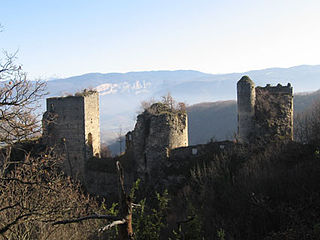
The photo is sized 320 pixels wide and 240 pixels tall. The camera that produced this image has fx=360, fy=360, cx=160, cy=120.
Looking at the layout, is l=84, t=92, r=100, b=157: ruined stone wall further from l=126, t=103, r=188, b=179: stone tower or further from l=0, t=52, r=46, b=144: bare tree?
l=0, t=52, r=46, b=144: bare tree

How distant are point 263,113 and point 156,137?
20.3 ft

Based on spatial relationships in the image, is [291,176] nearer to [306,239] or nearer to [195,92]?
[306,239]

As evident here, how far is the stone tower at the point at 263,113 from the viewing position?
1988 centimetres

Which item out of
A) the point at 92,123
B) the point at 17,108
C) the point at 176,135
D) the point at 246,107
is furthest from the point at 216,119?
the point at 17,108

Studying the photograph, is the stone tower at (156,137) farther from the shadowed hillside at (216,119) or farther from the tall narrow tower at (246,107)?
the shadowed hillside at (216,119)

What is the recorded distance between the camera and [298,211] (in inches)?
413

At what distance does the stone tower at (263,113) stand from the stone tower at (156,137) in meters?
3.48

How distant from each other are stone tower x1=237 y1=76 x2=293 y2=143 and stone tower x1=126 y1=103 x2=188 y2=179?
11.4 feet

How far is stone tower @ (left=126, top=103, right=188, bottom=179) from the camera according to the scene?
19.8m

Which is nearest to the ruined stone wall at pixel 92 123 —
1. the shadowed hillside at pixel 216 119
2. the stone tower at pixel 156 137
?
the stone tower at pixel 156 137

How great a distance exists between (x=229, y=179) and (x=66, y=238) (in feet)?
23.7

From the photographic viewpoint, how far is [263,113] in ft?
66.6

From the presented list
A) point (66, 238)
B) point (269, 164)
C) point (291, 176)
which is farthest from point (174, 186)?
point (66, 238)

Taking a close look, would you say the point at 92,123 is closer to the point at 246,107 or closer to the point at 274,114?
the point at 246,107
